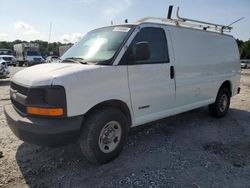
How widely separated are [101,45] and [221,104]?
400 centimetres

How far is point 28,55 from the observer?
33469 millimetres

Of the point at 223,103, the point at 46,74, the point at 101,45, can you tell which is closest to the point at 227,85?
the point at 223,103

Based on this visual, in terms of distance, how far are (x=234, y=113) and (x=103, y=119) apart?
4.99 meters

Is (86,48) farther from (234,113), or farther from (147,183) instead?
(234,113)

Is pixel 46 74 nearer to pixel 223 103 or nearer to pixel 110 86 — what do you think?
pixel 110 86

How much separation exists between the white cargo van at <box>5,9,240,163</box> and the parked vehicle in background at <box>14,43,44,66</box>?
30.3 m

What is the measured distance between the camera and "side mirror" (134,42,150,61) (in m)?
3.96

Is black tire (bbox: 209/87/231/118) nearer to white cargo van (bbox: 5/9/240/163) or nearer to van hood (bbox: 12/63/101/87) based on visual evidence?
white cargo van (bbox: 5/9/240/163)

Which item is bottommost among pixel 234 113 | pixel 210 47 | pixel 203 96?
pixel 234 113

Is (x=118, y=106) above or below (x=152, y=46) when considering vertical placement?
below

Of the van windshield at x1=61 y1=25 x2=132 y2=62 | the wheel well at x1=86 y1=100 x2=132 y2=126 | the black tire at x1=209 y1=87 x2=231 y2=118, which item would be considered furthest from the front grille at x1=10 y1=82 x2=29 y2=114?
the black tire at x1=209 y1=87 x2=231 y2=118

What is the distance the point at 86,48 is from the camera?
4387mm

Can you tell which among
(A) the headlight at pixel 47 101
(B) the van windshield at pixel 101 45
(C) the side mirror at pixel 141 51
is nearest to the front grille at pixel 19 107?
(A) the headlight at pixel 47 101

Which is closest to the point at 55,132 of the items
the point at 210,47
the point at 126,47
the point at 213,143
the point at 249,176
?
the point at 126,47
